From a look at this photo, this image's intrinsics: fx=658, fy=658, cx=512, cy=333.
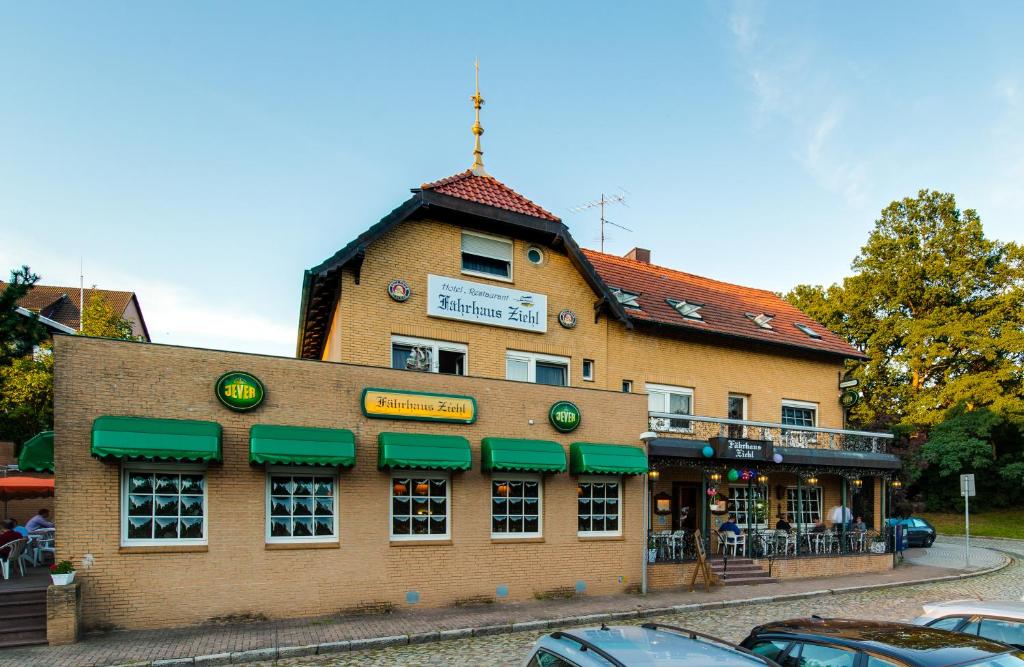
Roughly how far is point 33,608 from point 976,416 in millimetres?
42782

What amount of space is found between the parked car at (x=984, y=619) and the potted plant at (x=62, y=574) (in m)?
12.1

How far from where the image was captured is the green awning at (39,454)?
11.7 metres

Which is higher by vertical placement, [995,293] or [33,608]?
[995,293]

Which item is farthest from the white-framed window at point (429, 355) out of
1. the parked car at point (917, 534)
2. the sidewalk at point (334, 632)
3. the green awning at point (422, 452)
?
the parked car at point (917, 534)

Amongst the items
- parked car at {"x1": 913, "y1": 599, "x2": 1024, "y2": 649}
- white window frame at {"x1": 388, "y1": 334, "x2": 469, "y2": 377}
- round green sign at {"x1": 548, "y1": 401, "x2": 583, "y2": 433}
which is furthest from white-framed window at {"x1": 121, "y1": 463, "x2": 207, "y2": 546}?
parked car at {"x1": 913, "y1": 599, "x2": 1024, "y2": 649}

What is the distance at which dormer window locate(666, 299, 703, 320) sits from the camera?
2170cm

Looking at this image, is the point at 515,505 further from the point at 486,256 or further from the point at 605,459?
the point at 486,256

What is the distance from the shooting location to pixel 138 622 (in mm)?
11203

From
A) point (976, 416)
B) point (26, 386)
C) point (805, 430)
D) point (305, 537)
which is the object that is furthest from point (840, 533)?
point (26, 386)

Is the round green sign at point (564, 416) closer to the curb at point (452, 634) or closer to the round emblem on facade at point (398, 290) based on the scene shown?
the curb at point (452, 634)

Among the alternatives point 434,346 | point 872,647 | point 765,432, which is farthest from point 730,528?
point 872,647

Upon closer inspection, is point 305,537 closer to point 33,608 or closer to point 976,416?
point 33,608

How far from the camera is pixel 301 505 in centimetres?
1285

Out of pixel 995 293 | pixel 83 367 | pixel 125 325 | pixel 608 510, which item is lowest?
pixel 608 510
